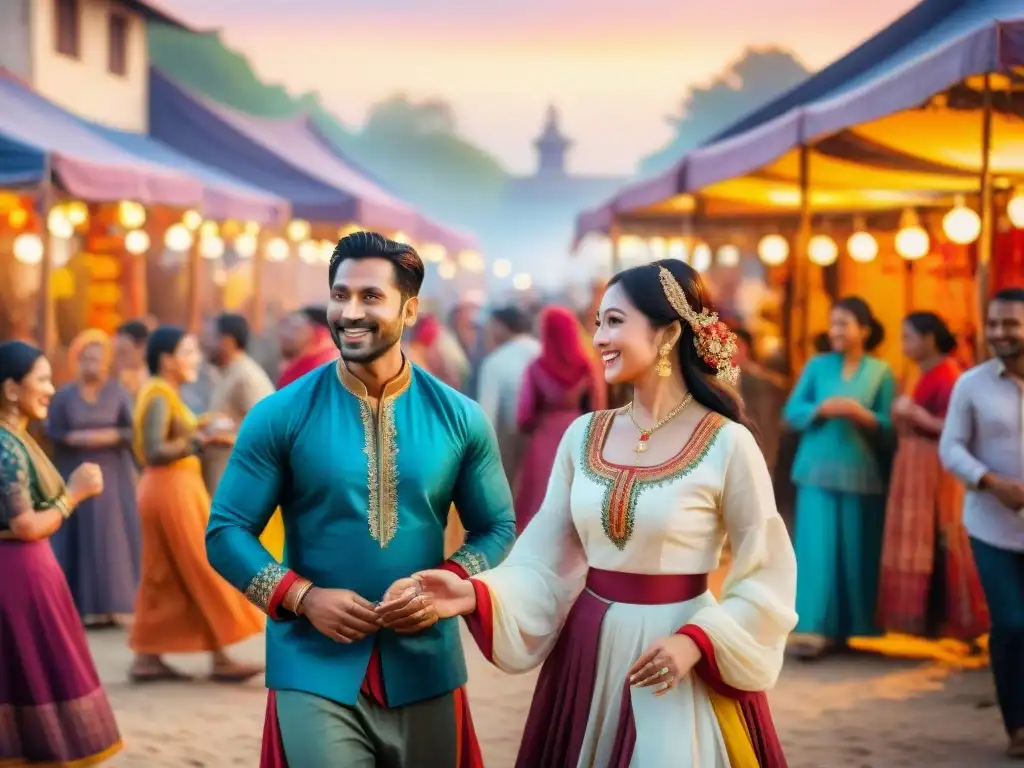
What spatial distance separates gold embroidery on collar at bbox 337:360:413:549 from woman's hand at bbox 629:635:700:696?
2.17 ft

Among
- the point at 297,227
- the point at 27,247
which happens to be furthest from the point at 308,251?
the point at 27,247

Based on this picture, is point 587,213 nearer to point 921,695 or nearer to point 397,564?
point 921,695

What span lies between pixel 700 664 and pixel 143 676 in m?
5.00

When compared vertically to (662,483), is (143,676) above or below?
below

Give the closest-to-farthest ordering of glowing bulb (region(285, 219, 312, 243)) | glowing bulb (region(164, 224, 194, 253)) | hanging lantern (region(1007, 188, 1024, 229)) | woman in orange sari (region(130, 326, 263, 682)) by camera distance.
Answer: woman in orange sari (region(130, 326, 263, 682)) → hanging lantern (region(1007, 188, 1024, 229)) → glowing bulb (region(164, 224, 194, 253)) → glowing bulb (region(285, 219, 312, 243))

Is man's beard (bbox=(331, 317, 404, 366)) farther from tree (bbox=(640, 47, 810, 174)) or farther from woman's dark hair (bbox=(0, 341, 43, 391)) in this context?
tree (bbox=(640, 47, 810, 174))

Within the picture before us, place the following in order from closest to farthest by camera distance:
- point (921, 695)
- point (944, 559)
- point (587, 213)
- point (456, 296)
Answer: point (921, 695) < point (944, 559) < point (587, 213) < point (456, 296)

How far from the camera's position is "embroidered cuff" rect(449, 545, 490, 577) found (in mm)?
3703

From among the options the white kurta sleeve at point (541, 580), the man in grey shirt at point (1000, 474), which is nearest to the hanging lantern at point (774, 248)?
the man in grey shirt at point (1000, 474)

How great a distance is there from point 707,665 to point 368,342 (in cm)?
108

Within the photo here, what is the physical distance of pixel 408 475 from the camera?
3678 millimetres

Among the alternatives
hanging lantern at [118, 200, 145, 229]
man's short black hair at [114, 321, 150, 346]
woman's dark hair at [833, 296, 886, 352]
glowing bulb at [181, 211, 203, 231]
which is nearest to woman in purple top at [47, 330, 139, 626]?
man's short black hair at [114, 321, 150, 346]

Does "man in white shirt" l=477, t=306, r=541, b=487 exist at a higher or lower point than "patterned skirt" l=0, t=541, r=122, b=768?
higher

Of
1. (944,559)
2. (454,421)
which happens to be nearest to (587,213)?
(944,559)
